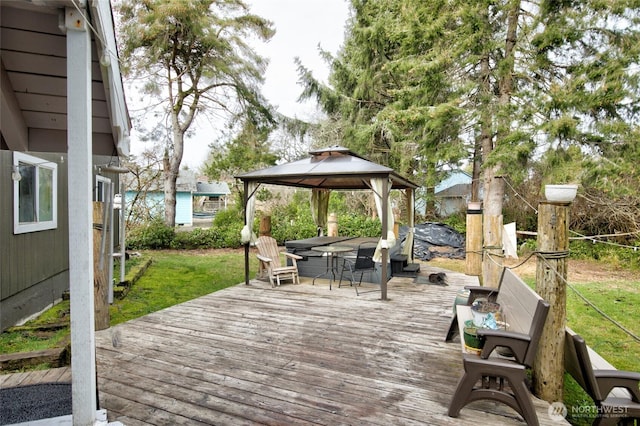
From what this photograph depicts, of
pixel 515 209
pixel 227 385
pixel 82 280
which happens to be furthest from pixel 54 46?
pixel 515 209

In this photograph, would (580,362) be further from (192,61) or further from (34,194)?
(192,61)

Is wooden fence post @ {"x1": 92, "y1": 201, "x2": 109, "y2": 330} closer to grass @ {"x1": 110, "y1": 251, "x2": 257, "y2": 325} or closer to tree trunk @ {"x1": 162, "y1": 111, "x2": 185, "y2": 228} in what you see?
grass @ {"x1": 110, "y1": 251, "x2": 257, "y2": 325}

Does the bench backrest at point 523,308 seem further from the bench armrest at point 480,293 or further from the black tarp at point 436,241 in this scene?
the black tarp at point 436,241

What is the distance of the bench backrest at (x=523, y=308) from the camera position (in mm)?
2291

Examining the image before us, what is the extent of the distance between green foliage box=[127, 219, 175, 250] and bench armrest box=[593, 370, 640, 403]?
464 inches

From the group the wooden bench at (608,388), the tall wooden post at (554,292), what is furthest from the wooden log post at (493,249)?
the wooden bench at (608,388)

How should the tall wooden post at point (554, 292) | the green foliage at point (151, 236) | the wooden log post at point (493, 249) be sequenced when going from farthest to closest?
1. the green foliage at point (151, 236)
2. the wooden log post at point (493, 249)
3. the tall wooden post at point (554, 292)

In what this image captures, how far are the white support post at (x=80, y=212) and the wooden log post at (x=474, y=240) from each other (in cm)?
413

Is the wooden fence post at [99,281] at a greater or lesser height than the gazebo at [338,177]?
lesser

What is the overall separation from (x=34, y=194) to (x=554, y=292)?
6.65 meters

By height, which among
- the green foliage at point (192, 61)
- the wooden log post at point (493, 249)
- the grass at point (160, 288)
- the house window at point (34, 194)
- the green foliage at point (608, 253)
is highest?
the green foliage at point (192, 61)

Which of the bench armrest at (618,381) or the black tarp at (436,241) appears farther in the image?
the black tarp at (436,241)

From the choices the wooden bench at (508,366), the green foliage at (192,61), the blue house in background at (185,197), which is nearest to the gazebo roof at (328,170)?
the wooden bench at (508,366)

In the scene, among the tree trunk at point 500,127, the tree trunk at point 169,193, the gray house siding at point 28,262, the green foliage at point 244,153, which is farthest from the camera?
the green foliage at point 244,153
